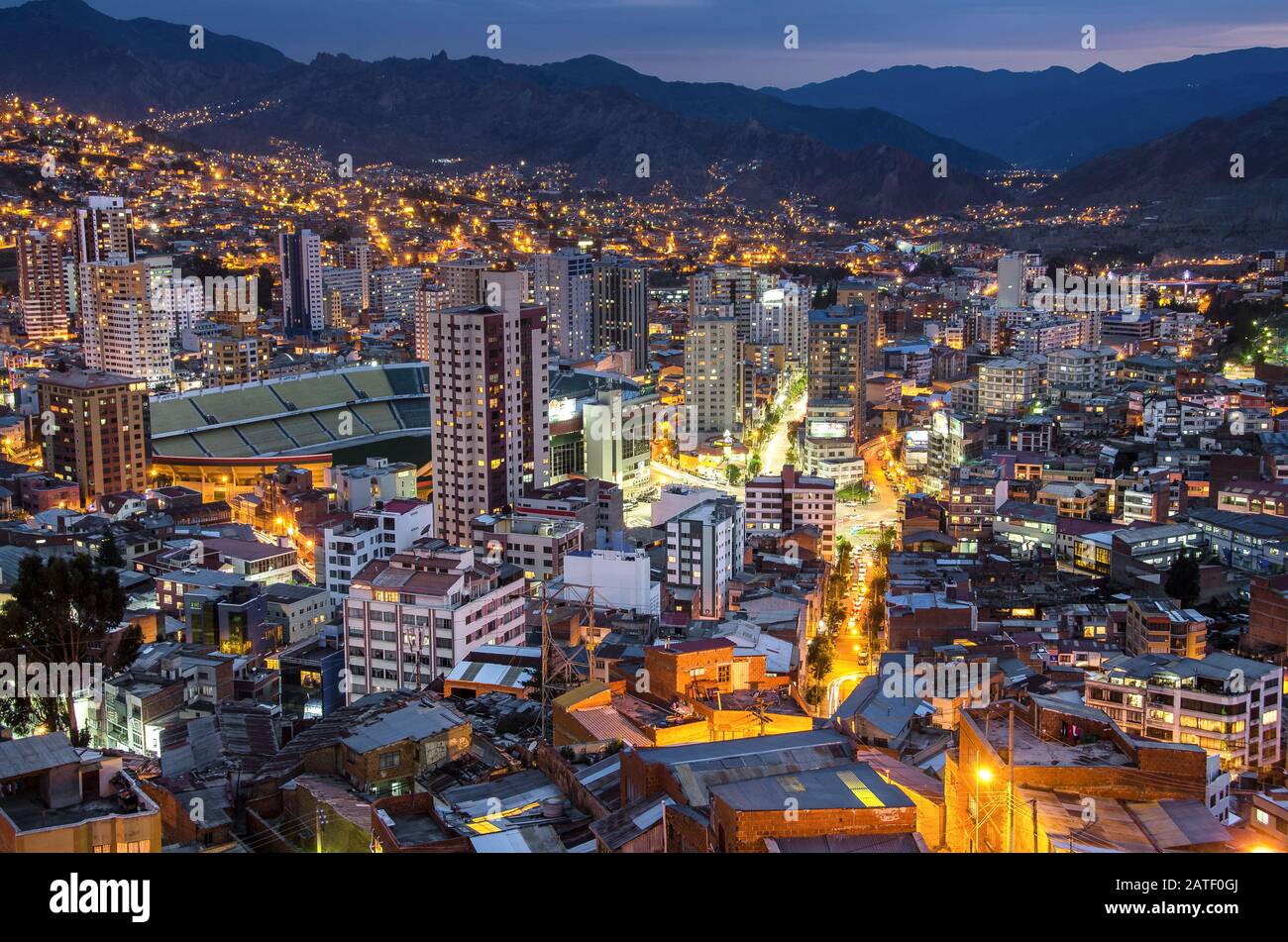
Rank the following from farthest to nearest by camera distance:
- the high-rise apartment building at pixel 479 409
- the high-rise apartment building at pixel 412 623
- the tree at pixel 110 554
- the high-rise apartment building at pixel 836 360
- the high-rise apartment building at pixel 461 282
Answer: the high-rise apartment building at pixel 461 282 → the high-rise apartment building at pixel 836 360 → the high-rise apartment building at pixel 479 409 → the tree at pixel 110 554 → the high-rise apartment building at pixel 412 623

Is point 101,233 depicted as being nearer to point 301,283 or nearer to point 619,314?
point 301,283

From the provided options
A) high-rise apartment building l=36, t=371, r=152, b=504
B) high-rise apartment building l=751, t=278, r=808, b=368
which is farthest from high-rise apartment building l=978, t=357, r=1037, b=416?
high-rise apartment building l=36, t=371, r=152, b=504

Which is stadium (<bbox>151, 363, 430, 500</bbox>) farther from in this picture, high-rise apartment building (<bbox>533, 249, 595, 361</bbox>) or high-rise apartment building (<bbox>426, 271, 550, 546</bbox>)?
high-rise apartment building (<bbox>533, 249, 595, 361</bbox>)

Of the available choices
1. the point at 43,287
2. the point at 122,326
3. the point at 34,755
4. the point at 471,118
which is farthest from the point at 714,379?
the point at 471,118

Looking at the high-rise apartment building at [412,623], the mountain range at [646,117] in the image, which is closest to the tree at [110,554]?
the high-rise apartment building at [412,623]

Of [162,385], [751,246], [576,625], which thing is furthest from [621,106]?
[576,625]

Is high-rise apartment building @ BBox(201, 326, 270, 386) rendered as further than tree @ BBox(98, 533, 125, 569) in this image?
Yes

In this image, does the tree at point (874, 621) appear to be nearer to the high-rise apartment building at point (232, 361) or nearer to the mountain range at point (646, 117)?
the high-rise apartment building at point (232, 361)
